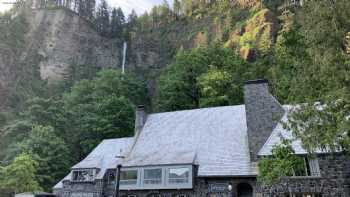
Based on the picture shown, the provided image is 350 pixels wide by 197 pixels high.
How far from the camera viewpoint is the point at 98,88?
159 ft

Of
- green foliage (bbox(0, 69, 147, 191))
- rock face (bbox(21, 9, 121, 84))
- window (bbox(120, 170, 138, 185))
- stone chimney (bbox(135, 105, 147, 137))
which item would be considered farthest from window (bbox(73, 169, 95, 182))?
rock face (bbox(21, 9, 121, 84))

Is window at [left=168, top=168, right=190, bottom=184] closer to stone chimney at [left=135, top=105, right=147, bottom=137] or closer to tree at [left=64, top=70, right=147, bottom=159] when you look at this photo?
stone chimney at [left=135, top=105, right=147, bottom=137]

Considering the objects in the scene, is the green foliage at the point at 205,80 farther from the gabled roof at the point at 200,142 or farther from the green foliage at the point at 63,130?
the gabled roof at the point at 200,142

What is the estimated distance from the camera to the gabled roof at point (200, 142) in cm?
2239

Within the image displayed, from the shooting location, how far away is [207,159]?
23.4m

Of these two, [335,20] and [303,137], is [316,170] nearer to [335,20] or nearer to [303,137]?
[303,137]

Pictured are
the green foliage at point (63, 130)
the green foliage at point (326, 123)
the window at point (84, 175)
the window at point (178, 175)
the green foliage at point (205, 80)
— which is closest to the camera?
the green foliage at point (326, 123)

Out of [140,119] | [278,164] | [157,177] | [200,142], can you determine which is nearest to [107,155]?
[140,119]

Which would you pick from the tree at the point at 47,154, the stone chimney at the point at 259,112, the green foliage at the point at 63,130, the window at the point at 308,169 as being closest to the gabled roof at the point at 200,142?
the stone chimney at the point at 259,112

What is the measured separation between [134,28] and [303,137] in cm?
7609

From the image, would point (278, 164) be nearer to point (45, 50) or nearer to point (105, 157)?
point (105, 157)

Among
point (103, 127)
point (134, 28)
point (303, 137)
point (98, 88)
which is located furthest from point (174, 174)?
point (134, 28)

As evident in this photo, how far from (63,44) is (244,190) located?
6027cm

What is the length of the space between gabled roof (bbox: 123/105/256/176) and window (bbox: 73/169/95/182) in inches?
148
